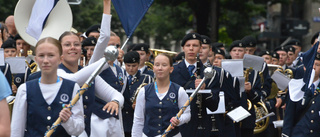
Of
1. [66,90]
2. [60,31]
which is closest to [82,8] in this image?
[60,31]

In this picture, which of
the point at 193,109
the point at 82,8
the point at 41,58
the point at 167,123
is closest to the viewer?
the point at 41,58

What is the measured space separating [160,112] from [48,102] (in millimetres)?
2600

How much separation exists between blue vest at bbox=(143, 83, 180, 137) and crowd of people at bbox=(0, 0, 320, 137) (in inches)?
0.5

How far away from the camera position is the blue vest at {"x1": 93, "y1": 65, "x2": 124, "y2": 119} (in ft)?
29.3

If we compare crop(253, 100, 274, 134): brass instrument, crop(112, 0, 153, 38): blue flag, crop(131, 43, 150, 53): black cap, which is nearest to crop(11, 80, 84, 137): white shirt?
crop(112, 0, 153, 38): blue flag

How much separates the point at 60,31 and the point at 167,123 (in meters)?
2.52

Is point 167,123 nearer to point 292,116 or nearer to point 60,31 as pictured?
point 292,116

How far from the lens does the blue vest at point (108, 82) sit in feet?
29.3

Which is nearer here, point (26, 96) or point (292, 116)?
point (26, 96)

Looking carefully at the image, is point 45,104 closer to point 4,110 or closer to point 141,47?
point 4,110

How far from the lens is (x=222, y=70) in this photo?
10.5 meters

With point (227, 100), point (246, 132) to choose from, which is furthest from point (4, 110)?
point (246, 132)

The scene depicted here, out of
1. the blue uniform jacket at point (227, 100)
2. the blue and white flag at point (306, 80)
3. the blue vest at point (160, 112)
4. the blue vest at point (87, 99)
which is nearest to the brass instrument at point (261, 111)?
the blue uniform jacket at point (227, 100)

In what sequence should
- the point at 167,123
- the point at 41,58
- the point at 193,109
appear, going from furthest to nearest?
1. the point at 193,109
2. the point at 167,123
3. the point at 41,58
